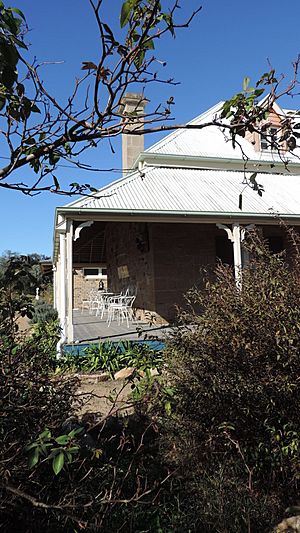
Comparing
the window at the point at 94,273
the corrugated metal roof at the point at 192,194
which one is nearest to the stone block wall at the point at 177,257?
the corrugated metal roof at the point at 192,194

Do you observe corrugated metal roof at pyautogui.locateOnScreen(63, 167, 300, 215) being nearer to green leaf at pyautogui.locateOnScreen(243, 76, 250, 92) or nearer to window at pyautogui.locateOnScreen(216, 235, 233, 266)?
window at pyautogui.locateOnScreen(216, 235, 233, 266)

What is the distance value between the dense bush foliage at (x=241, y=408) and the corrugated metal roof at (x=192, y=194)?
5919 mm

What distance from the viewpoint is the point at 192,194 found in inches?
456

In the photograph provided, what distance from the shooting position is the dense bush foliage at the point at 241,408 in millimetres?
2895

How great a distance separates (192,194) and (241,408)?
356 inches

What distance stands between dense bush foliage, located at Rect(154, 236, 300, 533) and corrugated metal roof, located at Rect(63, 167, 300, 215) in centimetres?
592

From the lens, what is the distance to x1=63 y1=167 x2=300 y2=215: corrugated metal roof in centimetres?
996

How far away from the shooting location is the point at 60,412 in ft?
8.75

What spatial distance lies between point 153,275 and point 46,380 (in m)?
9.62

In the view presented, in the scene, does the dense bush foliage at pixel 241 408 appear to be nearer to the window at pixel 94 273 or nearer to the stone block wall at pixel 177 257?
the stone block wall at pixel 177 257

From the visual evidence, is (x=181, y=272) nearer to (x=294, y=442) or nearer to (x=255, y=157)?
(x=255, y=157)

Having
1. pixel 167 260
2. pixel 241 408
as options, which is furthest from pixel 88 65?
pixel 167 260

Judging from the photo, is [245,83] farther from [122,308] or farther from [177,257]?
[122,308]

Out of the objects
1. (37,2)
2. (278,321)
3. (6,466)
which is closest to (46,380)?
(6,466)
